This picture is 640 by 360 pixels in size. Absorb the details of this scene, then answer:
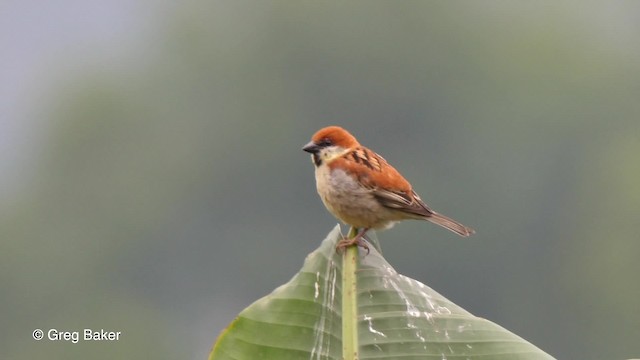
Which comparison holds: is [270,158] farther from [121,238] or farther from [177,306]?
[177,306]

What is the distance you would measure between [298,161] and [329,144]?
40255 mm

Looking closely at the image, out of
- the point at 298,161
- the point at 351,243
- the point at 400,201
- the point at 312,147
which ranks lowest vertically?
the point at 351,243

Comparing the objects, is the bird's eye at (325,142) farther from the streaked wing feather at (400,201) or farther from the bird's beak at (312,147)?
the streaked wing feather at (400,201)

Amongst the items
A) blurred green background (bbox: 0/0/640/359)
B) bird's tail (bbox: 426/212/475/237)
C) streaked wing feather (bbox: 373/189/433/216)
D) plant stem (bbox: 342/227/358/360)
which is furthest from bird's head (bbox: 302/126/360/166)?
blurred green background (bbox: 0/0/640/359)

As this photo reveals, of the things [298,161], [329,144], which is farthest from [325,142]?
[298,161]

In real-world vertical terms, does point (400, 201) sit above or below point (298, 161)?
below

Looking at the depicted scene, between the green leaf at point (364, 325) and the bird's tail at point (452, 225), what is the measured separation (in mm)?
1726

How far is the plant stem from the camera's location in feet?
12.7

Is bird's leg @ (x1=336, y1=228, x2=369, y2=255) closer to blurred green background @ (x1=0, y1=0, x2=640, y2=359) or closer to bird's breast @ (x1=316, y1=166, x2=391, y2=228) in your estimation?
bird's breast @ (x1=316, y1=166, x2=391, y2=228)

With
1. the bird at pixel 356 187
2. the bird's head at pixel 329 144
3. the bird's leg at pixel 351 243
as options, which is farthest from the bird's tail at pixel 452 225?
the bird's leg at pixel 351 243

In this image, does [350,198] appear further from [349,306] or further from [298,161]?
[298,161]

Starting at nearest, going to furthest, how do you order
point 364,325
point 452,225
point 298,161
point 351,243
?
point 364,325 → point 351,243 → point 452,225 → point 298,161

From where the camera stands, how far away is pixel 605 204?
1825 inches

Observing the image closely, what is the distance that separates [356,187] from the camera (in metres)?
5.94
